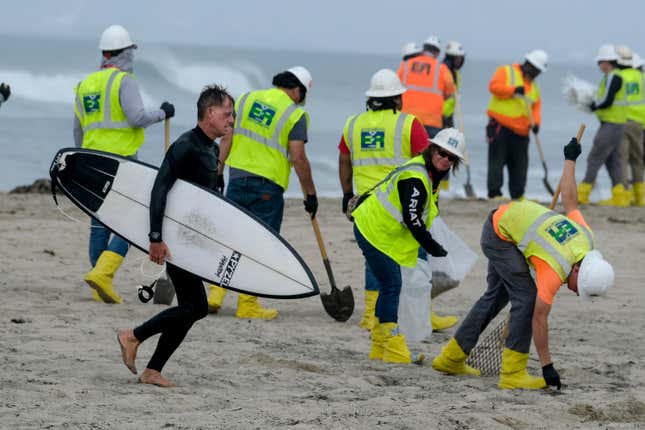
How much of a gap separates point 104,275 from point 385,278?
7.86 feet

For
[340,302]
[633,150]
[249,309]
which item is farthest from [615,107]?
[249,309]

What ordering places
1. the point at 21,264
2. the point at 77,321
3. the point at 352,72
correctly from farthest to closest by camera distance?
1. the point at 352,72
2. the point at 21,264
3. the point at 77,321

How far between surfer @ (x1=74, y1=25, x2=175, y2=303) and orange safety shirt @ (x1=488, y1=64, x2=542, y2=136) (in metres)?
6.97

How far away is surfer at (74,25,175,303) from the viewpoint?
9.76 meters

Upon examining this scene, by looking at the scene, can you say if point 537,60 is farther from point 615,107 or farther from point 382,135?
point 382,135

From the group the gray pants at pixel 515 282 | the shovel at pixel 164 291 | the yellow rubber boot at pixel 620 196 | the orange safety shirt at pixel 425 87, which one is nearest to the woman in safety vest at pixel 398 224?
the gray pants at pixel 515 282

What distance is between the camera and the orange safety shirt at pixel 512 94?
1611 cm

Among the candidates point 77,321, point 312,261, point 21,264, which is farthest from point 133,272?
point 77,321

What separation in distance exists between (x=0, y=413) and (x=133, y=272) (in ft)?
Result: 17.6

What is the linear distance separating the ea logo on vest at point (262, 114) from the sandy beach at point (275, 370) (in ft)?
4.58

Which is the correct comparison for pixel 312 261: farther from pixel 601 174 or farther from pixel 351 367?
pixel 601 174

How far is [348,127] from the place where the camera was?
9.41m

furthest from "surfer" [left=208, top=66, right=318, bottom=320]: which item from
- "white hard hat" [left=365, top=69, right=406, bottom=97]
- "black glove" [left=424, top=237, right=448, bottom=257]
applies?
"black glove" [left=424, top=237, right=448, bottom=257]

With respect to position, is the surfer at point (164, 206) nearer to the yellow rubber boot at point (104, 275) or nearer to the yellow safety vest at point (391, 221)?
the yellow safety vest at point (391, 221)
